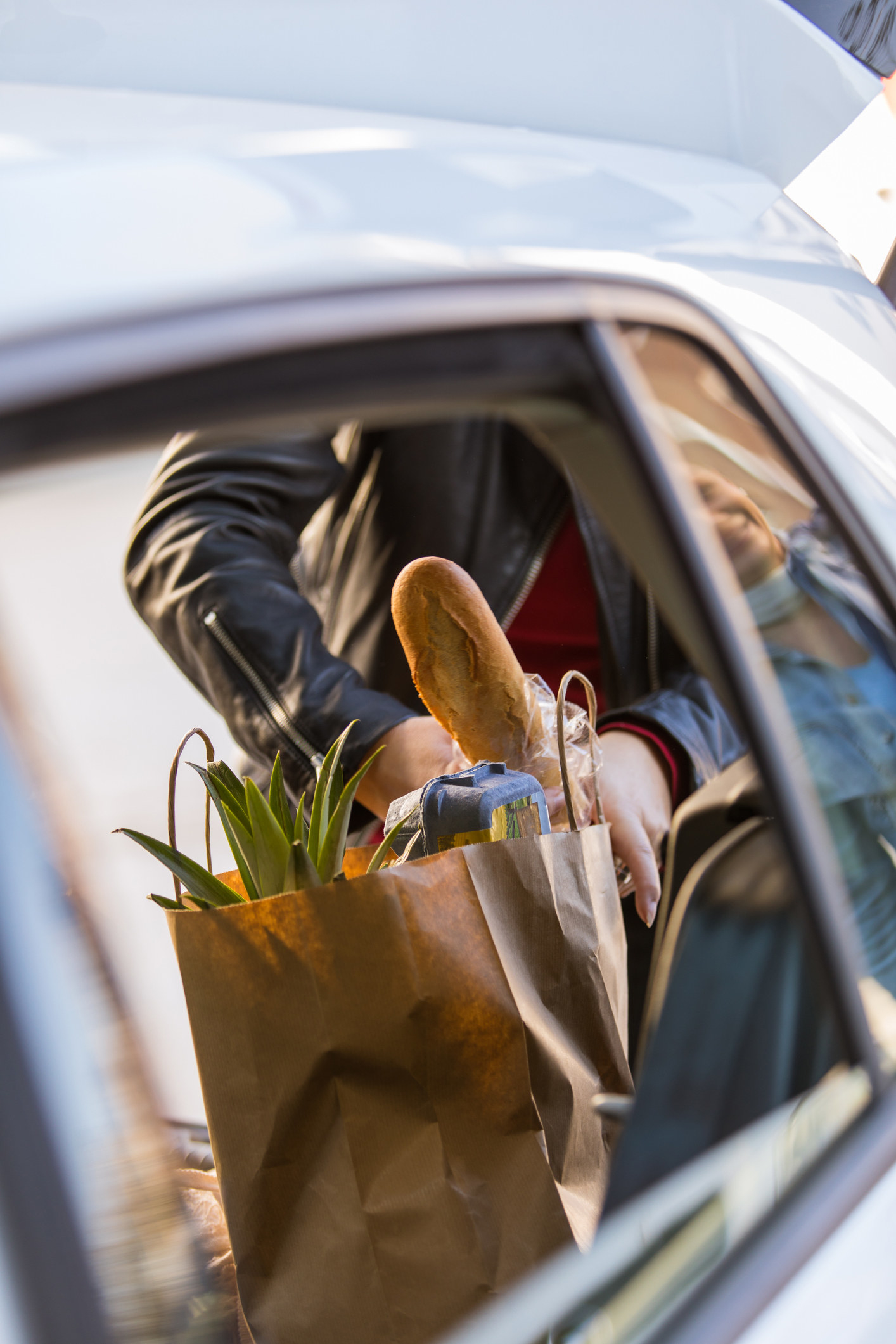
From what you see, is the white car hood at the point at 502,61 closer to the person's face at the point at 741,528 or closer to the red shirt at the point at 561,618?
the person's face at the point at 741,528

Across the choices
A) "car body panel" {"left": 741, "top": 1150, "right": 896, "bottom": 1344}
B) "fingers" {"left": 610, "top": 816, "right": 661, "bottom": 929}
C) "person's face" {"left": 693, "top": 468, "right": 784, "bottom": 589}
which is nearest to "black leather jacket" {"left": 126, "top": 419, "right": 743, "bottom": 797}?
"fingers" {"left": 610, "top": 816, "right": 661, "bottom": 929}

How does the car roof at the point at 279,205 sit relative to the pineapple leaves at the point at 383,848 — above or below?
above

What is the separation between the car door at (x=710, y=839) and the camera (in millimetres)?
510

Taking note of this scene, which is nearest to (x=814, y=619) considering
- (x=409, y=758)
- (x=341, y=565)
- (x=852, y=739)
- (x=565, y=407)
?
(x=852, y=739)

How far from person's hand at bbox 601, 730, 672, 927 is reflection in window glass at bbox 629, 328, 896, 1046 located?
0.41m

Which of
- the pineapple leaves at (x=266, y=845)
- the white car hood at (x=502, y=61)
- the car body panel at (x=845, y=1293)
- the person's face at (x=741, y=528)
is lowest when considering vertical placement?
the car body panel at (x=845, y=1293)

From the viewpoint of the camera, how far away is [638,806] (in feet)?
3.86

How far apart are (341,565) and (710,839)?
3.59 feet

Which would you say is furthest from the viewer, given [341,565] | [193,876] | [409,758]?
[341,565]

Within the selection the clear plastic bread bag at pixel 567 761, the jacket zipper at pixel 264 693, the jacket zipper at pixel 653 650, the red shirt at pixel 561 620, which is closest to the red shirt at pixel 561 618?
the red shirt at pixel 561 620

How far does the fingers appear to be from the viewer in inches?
42.4

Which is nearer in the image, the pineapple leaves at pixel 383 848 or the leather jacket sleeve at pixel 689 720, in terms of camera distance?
the pineapple leaves at pixel 383 848

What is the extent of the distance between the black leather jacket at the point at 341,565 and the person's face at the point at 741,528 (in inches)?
23.7

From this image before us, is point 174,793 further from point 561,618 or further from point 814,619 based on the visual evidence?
point 561,618
